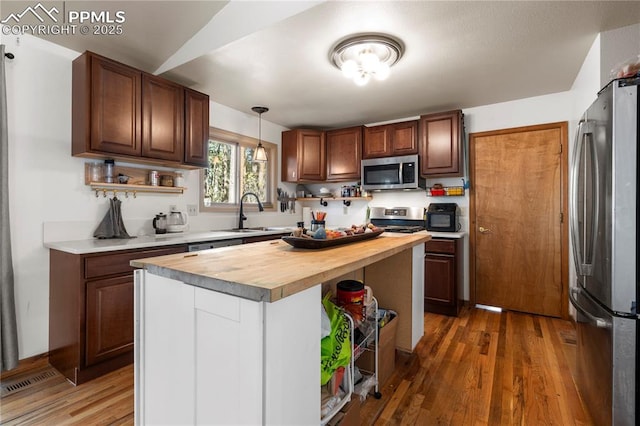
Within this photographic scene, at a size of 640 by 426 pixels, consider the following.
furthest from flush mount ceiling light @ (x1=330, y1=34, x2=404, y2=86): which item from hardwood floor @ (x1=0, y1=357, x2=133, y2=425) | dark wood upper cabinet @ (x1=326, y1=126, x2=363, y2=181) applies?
hardwood floor @ (x1=0, y1=357, x2=133, y2=425)

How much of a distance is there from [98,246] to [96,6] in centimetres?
155

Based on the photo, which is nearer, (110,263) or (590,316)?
(590,316)

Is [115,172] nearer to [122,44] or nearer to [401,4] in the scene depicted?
[122,44]

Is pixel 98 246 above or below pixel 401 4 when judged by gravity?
below

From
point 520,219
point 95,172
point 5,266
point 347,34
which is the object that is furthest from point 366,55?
point 5,266

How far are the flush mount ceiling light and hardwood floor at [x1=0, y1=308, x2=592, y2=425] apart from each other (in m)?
2.21

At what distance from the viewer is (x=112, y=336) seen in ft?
6.96

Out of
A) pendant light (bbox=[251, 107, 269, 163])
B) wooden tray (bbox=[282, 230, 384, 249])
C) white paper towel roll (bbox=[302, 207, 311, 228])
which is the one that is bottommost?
wooden tray (bbox=[282, 230, 384, 249])

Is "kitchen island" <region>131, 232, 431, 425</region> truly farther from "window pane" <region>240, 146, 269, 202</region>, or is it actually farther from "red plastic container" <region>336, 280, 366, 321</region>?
"window pane" <region>240, 146, 269, 202</region>

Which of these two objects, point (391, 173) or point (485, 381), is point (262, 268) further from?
point (391, 173)

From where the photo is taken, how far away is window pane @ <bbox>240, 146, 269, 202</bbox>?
399 cm

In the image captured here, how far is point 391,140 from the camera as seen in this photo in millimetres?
3928

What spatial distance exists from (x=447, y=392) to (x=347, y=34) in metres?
2.42

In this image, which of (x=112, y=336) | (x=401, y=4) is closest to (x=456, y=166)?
(x=401, y=4)
